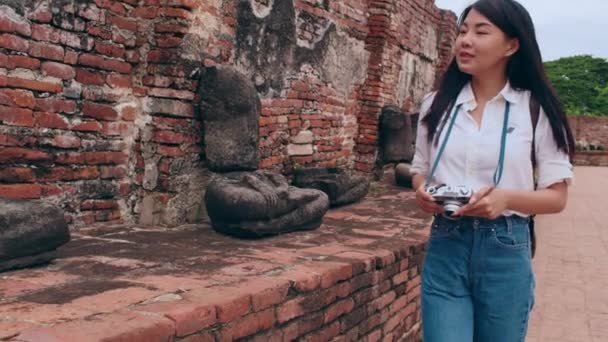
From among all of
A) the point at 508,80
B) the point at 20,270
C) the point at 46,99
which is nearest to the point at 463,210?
the point at 508,80

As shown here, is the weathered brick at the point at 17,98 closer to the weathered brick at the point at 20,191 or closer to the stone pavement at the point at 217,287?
the weathered brick at the point at 20,191

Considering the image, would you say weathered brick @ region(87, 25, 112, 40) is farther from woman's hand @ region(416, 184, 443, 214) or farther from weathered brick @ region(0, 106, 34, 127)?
woman's hand @ region(416, 184, 443, 214)

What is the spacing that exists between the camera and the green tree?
41972mm

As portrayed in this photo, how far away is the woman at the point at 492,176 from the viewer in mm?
2117

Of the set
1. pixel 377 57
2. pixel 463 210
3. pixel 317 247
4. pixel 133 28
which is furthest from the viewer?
pixel 377 57

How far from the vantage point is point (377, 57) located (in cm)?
738

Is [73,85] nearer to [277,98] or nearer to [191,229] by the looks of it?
[191,229]

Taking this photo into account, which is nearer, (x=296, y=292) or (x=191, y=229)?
(x=296, y=292)

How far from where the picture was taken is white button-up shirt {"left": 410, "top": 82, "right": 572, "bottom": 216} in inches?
84.9

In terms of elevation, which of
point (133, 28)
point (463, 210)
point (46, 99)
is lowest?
point (463, 210)

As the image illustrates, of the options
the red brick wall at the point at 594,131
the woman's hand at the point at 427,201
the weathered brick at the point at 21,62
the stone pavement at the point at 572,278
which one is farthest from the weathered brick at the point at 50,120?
the red brick wall at the point at 594,131

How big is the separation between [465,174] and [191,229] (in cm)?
221

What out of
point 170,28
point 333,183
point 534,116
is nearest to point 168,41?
point 170,28

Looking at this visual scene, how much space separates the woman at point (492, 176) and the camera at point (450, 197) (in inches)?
0.9
